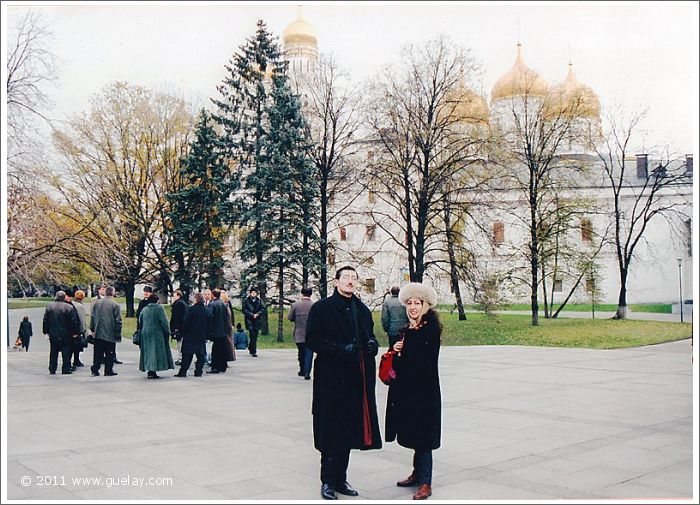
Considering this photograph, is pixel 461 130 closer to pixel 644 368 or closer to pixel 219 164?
pixel 219 164

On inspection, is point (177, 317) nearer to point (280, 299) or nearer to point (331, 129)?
point (280, 299)

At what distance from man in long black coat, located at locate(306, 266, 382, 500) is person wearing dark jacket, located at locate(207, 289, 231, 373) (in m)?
10.1

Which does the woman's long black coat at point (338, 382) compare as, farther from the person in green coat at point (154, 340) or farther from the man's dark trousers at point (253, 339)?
the man's dark trousers at point (253, 339)

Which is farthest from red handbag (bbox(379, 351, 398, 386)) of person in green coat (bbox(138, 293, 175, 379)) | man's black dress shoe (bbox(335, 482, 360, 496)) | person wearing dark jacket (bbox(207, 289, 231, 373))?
person wearing dark jacket (bbox(207, 289, 231, 373))

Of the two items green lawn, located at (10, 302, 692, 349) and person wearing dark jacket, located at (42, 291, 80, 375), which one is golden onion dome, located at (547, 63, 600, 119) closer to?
green lawn, located at (10, 302, 692, 349)

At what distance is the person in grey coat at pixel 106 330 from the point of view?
621 inches

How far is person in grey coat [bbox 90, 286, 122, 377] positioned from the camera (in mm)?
15766

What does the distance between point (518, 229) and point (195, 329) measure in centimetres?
2978

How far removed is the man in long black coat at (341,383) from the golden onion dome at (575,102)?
32170 millimetres

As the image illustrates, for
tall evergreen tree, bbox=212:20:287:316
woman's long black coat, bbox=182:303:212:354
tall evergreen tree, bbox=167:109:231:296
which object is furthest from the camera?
tall evergreen tree, bbox=167:109:231:296

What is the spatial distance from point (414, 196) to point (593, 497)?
83.7 ft

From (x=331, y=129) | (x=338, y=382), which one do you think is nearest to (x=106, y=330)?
(x=338, y=382)

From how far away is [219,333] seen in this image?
16578mm

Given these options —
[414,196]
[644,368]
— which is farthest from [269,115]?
[644,368]
